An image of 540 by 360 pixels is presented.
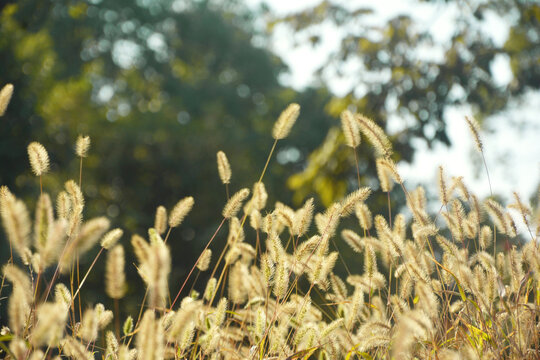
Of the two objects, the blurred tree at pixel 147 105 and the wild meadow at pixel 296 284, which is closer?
the wild meadow at pixel 296 284

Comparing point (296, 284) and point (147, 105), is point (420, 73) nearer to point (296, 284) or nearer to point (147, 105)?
point (296, 284)

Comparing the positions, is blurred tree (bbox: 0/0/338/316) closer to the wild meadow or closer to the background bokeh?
the background bokeh

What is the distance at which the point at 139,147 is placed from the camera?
15.6m

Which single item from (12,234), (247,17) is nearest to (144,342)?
(12,234)

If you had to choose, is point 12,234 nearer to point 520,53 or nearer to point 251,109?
point 520,53

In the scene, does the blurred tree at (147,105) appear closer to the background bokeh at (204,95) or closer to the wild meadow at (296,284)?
the background bokeh at (204,95)

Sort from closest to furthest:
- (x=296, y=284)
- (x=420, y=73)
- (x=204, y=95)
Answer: (x=296, y=284)
(x=420, y=73)
(x=204, y=95)

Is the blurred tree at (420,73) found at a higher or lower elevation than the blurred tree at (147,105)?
higher

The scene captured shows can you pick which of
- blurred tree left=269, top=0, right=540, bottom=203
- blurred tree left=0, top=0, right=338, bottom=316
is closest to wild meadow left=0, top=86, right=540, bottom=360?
blurred tree left=269, top=0, right=540, bottom=203

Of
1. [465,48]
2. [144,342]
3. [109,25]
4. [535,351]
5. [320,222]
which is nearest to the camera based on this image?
[144,342]

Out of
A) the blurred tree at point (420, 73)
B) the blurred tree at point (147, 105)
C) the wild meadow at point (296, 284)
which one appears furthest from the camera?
the blurred tree at point (147, 105)

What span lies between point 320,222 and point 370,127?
1.32ft

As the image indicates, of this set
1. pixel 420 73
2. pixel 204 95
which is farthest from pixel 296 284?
pixel 204 95

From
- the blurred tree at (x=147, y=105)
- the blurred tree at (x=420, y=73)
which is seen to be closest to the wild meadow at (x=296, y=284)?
the blurred tree at (x=420, y=73)
